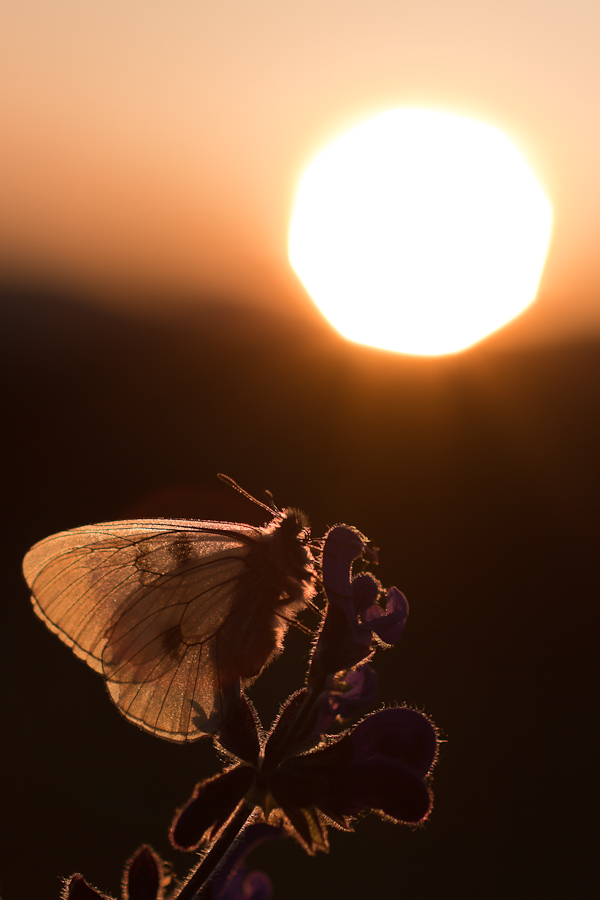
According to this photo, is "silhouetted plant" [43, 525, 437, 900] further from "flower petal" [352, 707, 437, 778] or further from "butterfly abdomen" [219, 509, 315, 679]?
"butterfly abdomen" [219, 509, 315, 679]

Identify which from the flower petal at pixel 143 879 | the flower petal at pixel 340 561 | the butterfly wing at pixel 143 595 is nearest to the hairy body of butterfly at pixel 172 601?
the butterfly wing at pixel 143 595

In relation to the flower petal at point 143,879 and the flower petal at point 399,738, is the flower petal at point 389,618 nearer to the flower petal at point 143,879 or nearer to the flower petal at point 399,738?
the flower petal at point 399,738

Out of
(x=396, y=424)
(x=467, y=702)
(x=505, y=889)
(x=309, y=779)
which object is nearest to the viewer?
(x=309, y=779)

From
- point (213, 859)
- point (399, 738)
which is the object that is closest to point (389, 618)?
point (399, 738)

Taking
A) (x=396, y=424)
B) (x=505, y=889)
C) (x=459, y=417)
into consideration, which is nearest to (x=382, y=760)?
(x=505, y=889)

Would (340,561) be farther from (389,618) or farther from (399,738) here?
(399,738)

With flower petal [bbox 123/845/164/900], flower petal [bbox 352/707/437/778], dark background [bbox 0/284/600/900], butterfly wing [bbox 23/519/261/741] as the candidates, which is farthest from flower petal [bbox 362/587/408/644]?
dark background [bbox 0/284/600/900]

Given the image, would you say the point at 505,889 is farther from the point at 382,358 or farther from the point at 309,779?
the point at 382,358
